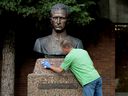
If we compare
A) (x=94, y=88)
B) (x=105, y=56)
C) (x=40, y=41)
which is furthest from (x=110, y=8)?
(x=94, y=88)

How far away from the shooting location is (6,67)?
1253 centimetres

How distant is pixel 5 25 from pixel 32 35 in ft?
5.04

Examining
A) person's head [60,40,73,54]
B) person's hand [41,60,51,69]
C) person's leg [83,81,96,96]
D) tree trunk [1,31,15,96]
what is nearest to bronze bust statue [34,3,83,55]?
person's hand [41,60,51,69]

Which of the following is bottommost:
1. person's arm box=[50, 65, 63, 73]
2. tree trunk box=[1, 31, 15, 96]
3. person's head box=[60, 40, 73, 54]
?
tree trunk box=[1, 31, 15, 96]

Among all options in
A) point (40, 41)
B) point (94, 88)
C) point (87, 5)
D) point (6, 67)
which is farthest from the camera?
point (6, 67)

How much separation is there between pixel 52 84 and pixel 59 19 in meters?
1.22

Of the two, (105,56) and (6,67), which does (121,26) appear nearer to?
(105,56)

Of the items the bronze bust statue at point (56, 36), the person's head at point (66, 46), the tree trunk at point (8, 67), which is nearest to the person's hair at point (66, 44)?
the person's head at point (66, 46)

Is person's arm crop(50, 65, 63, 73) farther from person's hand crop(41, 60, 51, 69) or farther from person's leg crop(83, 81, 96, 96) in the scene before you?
person's leg crop(83, 81, 96, 96)

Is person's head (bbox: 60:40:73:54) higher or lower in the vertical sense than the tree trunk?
higher

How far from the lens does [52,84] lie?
930 cm

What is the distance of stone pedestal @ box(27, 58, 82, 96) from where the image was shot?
9.27 meters

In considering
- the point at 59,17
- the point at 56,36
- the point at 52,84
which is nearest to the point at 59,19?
the point at 59,17

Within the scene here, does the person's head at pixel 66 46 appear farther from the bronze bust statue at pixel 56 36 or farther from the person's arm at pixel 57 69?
Result: the bronze bust statue at pixel 56 36
